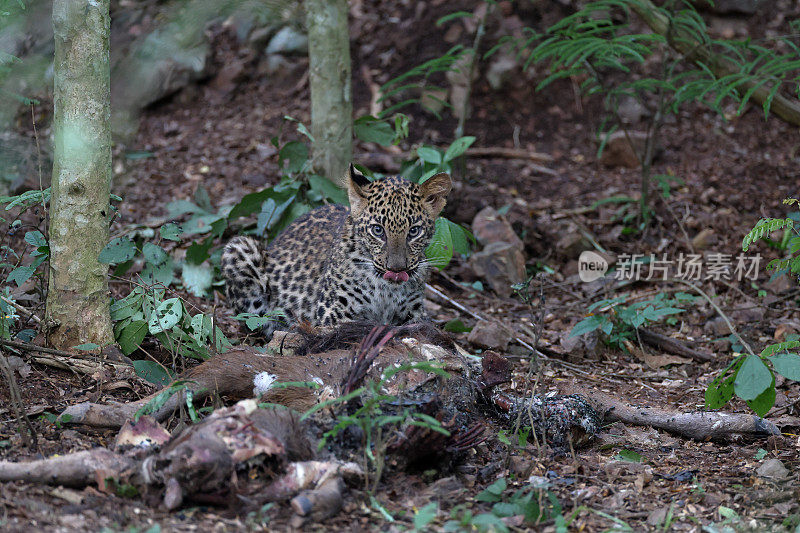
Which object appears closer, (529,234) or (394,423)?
(394,423)

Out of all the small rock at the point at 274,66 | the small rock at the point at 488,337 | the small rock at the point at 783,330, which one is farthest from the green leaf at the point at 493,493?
the small rock at the point at 274,66

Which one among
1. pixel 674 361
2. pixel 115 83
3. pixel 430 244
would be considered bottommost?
pixel 674 361

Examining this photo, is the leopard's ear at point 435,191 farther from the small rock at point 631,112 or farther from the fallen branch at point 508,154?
the small rock at point 631,112

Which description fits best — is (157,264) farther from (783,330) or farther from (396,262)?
(783,330)

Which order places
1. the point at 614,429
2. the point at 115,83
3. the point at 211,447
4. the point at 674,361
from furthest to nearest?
the point at 674,361, the point at 614,429, the point at 211,447, the point at 115,83

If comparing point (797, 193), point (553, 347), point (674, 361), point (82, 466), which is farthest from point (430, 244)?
point (797, 193)

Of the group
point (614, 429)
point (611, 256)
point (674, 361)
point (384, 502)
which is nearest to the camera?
point (384, 502)

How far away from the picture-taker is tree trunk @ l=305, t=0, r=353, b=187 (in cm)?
784

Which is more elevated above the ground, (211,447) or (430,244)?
(430,244)

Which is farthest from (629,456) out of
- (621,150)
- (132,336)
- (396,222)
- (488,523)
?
(621,150)

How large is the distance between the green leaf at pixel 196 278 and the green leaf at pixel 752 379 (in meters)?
5.02

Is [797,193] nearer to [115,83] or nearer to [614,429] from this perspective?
[614,429]

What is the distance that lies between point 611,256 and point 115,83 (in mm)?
6837

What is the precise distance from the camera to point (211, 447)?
349cm
